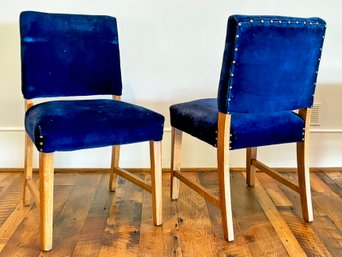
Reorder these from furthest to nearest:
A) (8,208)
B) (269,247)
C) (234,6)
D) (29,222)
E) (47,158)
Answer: (234,6), (8,208), (29,222), (269,247), (47,158)

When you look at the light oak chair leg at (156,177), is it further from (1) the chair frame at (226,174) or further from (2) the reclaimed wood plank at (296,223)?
(2) the reclaimed wood plank at (296,223)

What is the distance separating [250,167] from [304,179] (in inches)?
17.2

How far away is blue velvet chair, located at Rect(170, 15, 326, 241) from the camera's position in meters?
1.43

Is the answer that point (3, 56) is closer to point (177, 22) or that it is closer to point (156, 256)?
point (177, 22)

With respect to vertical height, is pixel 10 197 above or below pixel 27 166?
below

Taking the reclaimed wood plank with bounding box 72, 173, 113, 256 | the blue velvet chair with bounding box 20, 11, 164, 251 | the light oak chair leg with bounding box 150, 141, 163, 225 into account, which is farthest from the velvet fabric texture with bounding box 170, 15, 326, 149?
the reclaimed wood plank with bounding box 72, 173, 113, 256

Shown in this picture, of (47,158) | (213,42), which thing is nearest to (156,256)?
(47,158)

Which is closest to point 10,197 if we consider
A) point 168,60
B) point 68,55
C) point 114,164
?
point 114,164

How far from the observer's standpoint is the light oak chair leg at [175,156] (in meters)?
A: 1.92

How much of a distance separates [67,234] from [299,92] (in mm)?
1101

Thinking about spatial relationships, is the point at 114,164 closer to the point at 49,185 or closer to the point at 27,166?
the point at 27,166

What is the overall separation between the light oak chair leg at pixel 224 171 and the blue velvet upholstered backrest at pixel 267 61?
0.20ft

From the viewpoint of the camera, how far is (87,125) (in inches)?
58.2

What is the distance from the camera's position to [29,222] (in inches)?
69.1
